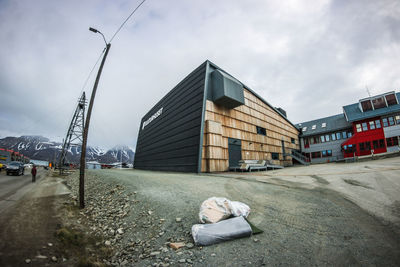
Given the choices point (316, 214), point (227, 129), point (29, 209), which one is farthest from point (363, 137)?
point (29, 209)

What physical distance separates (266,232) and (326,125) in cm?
3847

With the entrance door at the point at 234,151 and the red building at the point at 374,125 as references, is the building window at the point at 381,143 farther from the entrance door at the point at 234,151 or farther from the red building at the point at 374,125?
the entrance door at the point at 234,151

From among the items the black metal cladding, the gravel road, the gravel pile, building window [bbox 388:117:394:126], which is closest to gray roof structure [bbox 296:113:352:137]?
building window [bbox 388:117:394:126]

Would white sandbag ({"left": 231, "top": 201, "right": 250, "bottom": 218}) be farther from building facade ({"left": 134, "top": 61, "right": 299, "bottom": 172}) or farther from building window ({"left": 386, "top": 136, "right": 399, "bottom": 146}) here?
building window ({"left": 386, "top": 136, "right": 399, "bottom": 146})

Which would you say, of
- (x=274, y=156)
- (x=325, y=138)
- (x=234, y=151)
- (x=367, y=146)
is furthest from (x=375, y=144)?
(x=234, y=151)

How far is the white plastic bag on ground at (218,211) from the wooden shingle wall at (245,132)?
10422mm

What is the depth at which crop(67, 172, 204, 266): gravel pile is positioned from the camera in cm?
299

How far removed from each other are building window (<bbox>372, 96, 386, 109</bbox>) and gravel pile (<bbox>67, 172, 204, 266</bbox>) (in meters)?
36.3

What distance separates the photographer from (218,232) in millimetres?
3191

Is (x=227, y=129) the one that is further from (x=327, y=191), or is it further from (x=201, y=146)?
(x=327, y=191)

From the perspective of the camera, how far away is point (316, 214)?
411cm

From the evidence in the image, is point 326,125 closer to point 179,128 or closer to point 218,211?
point 179,128

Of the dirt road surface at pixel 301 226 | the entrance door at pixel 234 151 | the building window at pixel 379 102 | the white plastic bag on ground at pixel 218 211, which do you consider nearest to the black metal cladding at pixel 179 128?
the entrance door at pixel 234 151

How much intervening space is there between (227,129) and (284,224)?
1397 cm
